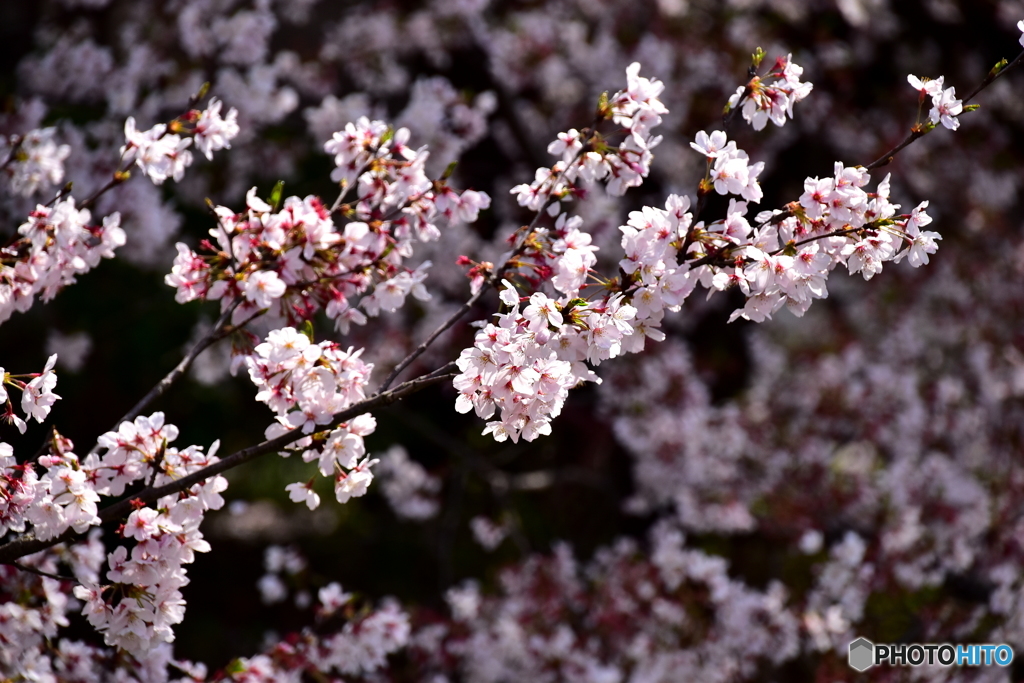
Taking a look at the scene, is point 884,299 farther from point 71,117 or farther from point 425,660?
point 71,117

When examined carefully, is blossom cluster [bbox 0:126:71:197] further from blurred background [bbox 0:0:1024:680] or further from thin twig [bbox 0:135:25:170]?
blurred background [bbox 0:0:1024:680]

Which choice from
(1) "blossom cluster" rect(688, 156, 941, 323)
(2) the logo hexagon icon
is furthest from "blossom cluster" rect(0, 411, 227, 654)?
(2) the logo hexagon icon

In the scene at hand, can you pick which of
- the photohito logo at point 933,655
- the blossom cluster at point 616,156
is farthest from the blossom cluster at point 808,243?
the photohito logo at point 933,655

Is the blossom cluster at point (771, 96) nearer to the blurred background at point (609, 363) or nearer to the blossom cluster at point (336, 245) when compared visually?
the blossom cluster at point (336, 245)

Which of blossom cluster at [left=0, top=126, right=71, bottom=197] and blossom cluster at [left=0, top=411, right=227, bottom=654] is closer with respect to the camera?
blossom cluster at [left=0, top=411, right=227, bottom=654]

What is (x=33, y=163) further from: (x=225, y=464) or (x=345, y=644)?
(x=345, y=644)
